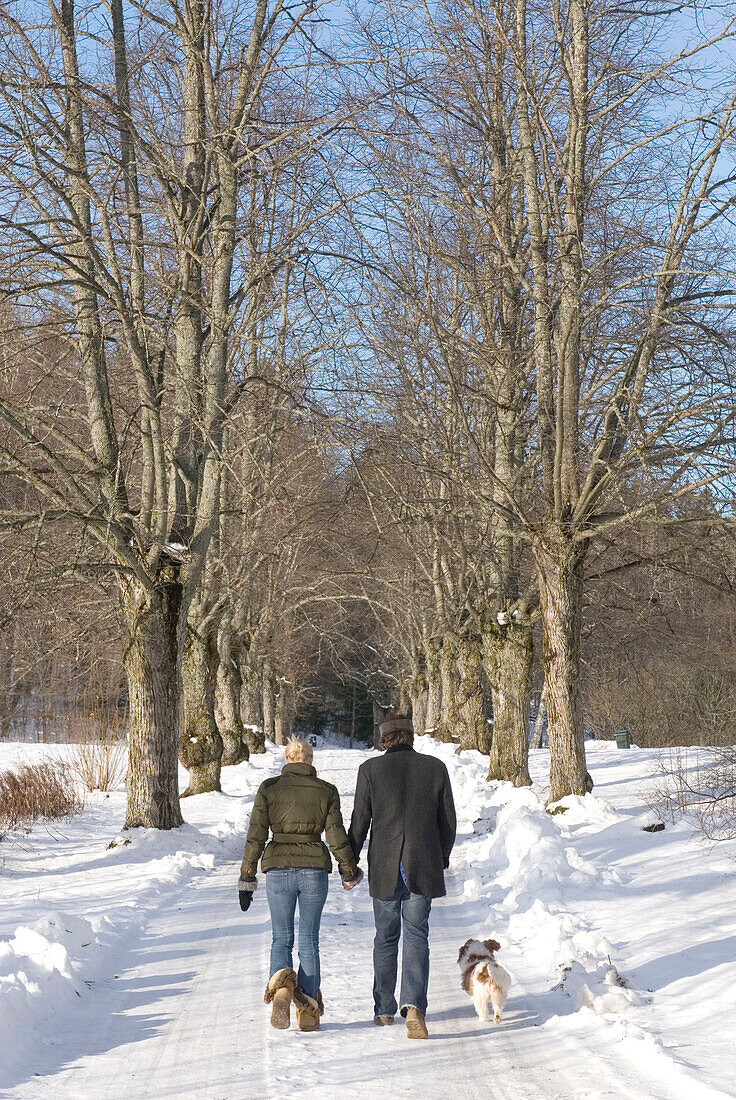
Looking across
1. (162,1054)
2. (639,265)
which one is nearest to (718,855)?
(162,1054)

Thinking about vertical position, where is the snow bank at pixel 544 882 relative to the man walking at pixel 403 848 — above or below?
below

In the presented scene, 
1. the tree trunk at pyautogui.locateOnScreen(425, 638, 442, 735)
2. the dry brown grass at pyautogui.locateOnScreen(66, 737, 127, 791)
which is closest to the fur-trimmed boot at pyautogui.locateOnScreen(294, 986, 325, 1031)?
the dry brown grass at pyautogui.locateOnScreen(66, 737, 127, 791)

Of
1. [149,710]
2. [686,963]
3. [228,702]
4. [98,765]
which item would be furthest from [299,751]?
[228,702]

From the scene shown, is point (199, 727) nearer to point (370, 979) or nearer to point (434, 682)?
point (370, 979)

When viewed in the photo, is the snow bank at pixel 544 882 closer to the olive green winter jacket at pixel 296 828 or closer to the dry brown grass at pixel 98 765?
the olive green winter jacket at pixel 296 828

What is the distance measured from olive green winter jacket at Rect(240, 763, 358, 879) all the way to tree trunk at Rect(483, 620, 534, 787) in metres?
11.1

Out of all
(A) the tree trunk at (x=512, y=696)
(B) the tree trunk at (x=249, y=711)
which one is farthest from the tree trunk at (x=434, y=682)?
(A) the tree trunk at (x=512, y=696)

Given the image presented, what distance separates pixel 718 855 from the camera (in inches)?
379

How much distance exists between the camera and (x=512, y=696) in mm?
17109

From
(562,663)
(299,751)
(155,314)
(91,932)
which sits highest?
(155,314)

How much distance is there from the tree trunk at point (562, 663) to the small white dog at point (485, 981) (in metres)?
7.30

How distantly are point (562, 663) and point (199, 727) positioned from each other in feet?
25.9

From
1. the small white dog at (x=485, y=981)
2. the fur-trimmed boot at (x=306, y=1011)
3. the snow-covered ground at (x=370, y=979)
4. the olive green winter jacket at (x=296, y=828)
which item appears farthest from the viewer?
the olive green winter jacket at (x=296, y=828)

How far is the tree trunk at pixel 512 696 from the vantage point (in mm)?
17016
